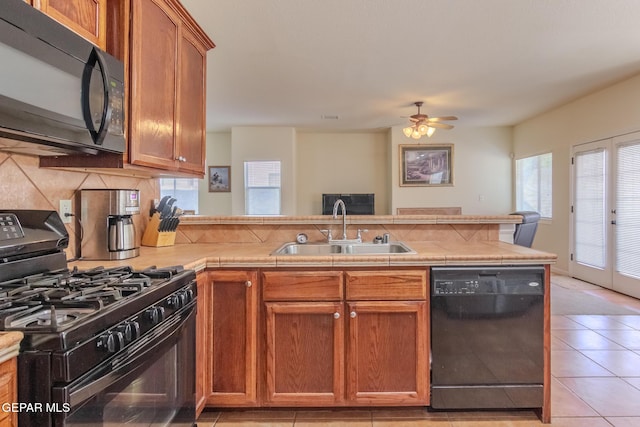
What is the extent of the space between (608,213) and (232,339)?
492cm

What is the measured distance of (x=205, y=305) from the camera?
176 cm

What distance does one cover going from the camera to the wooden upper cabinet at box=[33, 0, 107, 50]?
3.94 ft

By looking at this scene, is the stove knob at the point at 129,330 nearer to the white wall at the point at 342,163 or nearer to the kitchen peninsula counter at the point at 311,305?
the kitchen peninsula counter at the point at 311,305

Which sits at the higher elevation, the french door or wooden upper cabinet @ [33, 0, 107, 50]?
wooden upper cabinet @ [33, 0, 107, 50]

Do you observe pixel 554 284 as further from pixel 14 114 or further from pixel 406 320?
pixel 14 114

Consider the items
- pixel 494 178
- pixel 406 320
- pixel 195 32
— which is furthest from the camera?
pixel 494 178

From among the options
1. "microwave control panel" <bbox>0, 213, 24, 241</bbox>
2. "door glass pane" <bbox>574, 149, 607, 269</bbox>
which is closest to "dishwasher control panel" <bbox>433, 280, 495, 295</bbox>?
"microwave control panel" <bbox>0, 213, 24, 241</bbox>

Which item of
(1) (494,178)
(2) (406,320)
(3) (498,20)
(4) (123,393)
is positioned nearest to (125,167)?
(4) (123,393)

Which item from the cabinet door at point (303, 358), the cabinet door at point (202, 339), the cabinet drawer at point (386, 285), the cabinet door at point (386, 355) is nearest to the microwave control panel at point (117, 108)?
the cabinet door at point (202, 339)

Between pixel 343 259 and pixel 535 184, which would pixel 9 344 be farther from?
pixel 535 184

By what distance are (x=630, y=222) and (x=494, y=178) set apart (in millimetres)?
2886

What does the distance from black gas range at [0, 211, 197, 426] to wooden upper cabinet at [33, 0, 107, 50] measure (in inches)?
29.9

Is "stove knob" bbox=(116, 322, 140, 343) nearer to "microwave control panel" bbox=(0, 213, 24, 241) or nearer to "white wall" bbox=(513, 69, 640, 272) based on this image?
"microwave control panel" bbox=(0, 213, 24, 241)

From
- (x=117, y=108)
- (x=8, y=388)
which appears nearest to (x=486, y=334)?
(x=8, y=388)
